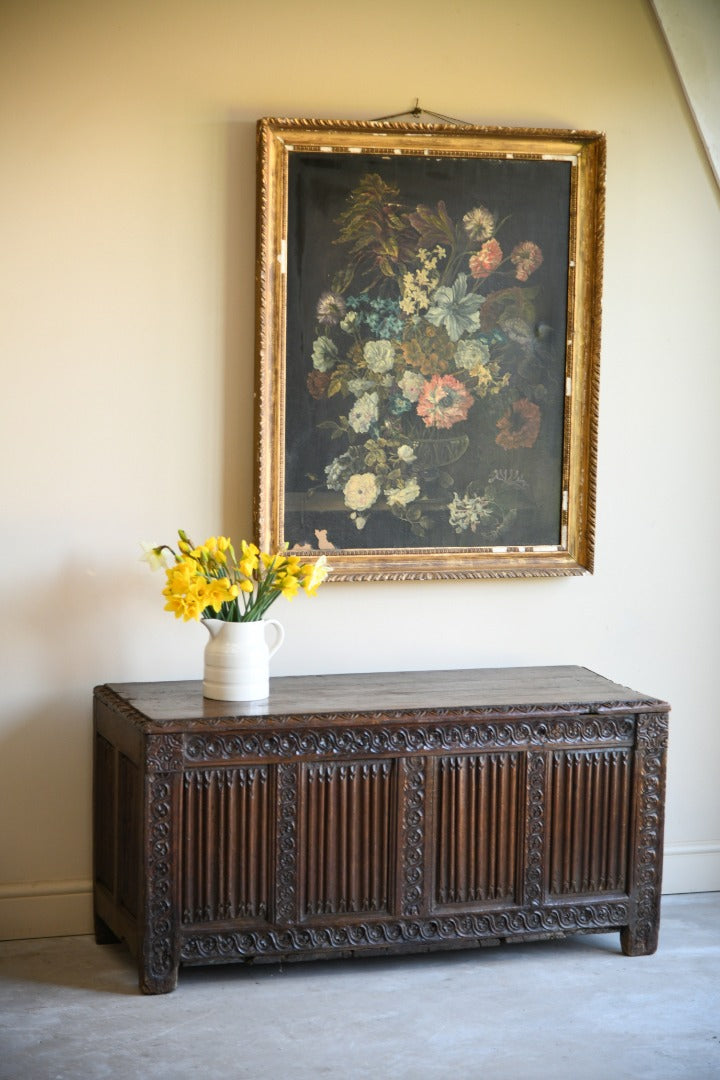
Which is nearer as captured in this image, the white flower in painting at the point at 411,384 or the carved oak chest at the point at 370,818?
the carved oak chest at the point at 370,818

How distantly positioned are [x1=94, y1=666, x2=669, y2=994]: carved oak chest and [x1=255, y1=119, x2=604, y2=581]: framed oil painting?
562 mm

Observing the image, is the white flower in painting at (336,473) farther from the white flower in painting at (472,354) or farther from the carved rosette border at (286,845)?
the carved rosette border at (286,845)

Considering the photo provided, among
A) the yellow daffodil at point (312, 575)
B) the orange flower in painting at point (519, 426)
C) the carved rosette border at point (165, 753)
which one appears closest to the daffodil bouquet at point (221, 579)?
the yellow daffodil at point (312, 575)

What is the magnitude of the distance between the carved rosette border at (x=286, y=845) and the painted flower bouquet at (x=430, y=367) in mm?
925

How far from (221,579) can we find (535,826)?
1214 mm

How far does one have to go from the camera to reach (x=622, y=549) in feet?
15.1

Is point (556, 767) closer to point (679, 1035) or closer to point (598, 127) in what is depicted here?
point (679, 1035)

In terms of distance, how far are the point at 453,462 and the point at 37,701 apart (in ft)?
5.09

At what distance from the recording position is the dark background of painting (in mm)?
4191

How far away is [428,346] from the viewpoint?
4316 mm

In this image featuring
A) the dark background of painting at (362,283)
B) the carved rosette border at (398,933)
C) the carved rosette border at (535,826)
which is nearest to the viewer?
the carved rosette border at (398,933)

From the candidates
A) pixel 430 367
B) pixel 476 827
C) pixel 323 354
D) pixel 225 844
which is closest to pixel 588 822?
pixel 476 827

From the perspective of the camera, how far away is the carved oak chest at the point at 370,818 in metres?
3.71

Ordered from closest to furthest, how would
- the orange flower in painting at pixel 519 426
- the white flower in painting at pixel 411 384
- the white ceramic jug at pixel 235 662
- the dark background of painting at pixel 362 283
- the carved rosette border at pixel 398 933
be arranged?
the carved rosette border at pixel 398 933 < the white ceramic jug at pixel 235 662 < the dark background of painting at pixel 362 283 < the white flower in painting at pixel 411 384 < the orange flower in painting at pixel 519 426
